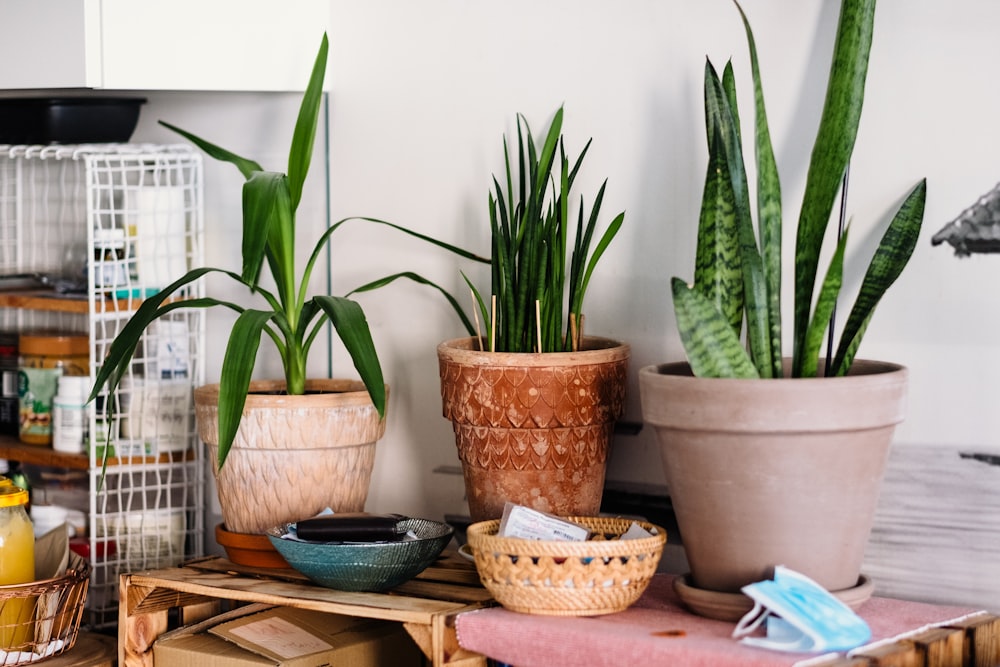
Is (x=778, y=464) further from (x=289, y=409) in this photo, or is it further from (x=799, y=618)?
(x=289, y=409)

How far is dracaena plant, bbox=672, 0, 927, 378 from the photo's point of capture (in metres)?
1.40

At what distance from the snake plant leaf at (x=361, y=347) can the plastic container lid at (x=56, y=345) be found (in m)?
0.77

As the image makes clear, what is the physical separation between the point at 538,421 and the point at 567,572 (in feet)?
A: 0.91

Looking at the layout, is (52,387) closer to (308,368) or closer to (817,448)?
(308,368)

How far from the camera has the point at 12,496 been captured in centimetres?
181

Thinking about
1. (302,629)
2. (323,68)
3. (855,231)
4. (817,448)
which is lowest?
(302,629)

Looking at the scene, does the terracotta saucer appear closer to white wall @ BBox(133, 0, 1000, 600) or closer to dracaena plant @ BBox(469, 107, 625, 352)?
white wall @ BBox(133, 0, 1000, 600)

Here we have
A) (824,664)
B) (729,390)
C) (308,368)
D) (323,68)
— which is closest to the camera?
(824,664)

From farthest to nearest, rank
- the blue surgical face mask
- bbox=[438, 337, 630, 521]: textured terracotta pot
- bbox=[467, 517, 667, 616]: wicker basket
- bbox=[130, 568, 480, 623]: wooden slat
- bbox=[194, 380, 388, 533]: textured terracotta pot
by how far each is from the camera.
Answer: bbox=[194, 380, 388, 533]: textured terracotta pot, bbox=[438, 337, 630, 521]: textured terracotta pot, bbox=[130, 568, 480, 623]: wooden slat, bbox=[467, 517, 667, 616]: wicker basket, the blue surgical face mask

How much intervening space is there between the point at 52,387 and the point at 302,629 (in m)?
0.79

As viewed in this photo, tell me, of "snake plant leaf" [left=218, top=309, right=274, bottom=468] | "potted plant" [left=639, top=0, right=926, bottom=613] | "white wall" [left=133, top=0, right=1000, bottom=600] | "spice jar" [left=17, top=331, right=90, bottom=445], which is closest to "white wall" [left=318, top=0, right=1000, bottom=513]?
"white wall" [left=133, top=0, right=1000, bottom=600]

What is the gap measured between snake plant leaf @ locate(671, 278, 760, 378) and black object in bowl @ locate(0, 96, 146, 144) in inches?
48.9

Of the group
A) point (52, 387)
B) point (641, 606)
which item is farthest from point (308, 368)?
point (641, 606)

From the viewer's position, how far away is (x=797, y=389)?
52.6 inches
